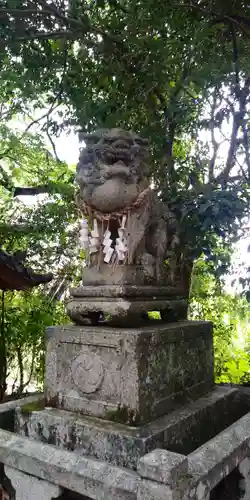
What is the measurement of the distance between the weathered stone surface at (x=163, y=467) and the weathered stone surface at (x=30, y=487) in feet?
2.45

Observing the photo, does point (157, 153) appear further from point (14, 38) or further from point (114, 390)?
point (114, 390)

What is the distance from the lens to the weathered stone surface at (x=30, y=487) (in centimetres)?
235

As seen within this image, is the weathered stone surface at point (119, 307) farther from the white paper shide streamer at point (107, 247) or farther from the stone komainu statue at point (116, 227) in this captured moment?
the white paper shide streamer at point (107, 247)

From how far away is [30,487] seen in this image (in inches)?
96.4

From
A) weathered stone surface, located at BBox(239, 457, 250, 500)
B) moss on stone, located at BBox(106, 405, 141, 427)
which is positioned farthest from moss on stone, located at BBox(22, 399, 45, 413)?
weathered stone surface, located at BBox(239, 457, 250, 500)

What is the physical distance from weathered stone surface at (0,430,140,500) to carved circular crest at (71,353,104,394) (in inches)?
20.9

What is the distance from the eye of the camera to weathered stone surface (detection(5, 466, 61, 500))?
235 centimetres

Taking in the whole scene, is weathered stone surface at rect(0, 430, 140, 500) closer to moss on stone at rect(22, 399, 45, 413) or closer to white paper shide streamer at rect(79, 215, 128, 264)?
A: moss on stone at rect(22, 399, 45, 413)

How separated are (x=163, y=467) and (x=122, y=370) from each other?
89 cm

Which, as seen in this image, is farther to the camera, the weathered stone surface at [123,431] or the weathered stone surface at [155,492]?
the weathered stone surface at [123,431]

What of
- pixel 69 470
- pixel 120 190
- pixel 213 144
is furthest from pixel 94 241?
pixel 213 144

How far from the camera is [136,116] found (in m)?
5.31

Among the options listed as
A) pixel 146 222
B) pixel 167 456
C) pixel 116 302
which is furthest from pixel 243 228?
pixel 167 456

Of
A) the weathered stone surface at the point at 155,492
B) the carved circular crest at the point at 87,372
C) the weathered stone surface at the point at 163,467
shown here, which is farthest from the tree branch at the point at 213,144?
the weathered stone surface at the point at 155,492
